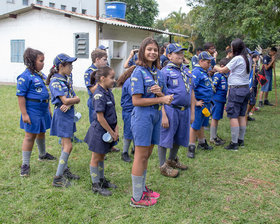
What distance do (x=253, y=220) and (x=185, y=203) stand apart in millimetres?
764

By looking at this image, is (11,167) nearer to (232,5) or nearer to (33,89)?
(33,89)

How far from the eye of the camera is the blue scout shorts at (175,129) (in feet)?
13.0

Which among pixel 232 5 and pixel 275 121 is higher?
pixel 232 5

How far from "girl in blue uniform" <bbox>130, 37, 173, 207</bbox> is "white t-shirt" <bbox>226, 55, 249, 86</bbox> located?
237 cm

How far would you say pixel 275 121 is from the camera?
7750 millimetres

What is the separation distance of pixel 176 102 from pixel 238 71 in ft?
6.22

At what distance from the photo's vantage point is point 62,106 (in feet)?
12.1

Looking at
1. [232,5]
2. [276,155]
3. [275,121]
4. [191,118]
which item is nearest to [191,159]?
[191,118]

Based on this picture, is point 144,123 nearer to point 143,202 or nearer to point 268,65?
point 143,202

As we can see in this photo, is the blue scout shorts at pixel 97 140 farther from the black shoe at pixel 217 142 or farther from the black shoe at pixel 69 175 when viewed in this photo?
the black shoe at pixel 217 142

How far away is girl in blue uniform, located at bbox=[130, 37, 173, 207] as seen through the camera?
9.86 ft

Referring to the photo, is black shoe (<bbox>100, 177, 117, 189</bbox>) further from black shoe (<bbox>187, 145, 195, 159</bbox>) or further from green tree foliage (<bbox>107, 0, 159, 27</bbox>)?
green tree foliage (<bbox>107, 0, 159, 27</bbox>)

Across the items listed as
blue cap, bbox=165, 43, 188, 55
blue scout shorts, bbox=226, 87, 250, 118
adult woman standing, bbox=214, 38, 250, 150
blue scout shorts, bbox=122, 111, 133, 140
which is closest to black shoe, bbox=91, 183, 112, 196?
blue scout shorts, bbox=122, 111, 133, 140

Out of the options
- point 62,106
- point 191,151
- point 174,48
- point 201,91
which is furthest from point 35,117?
point 201,91
